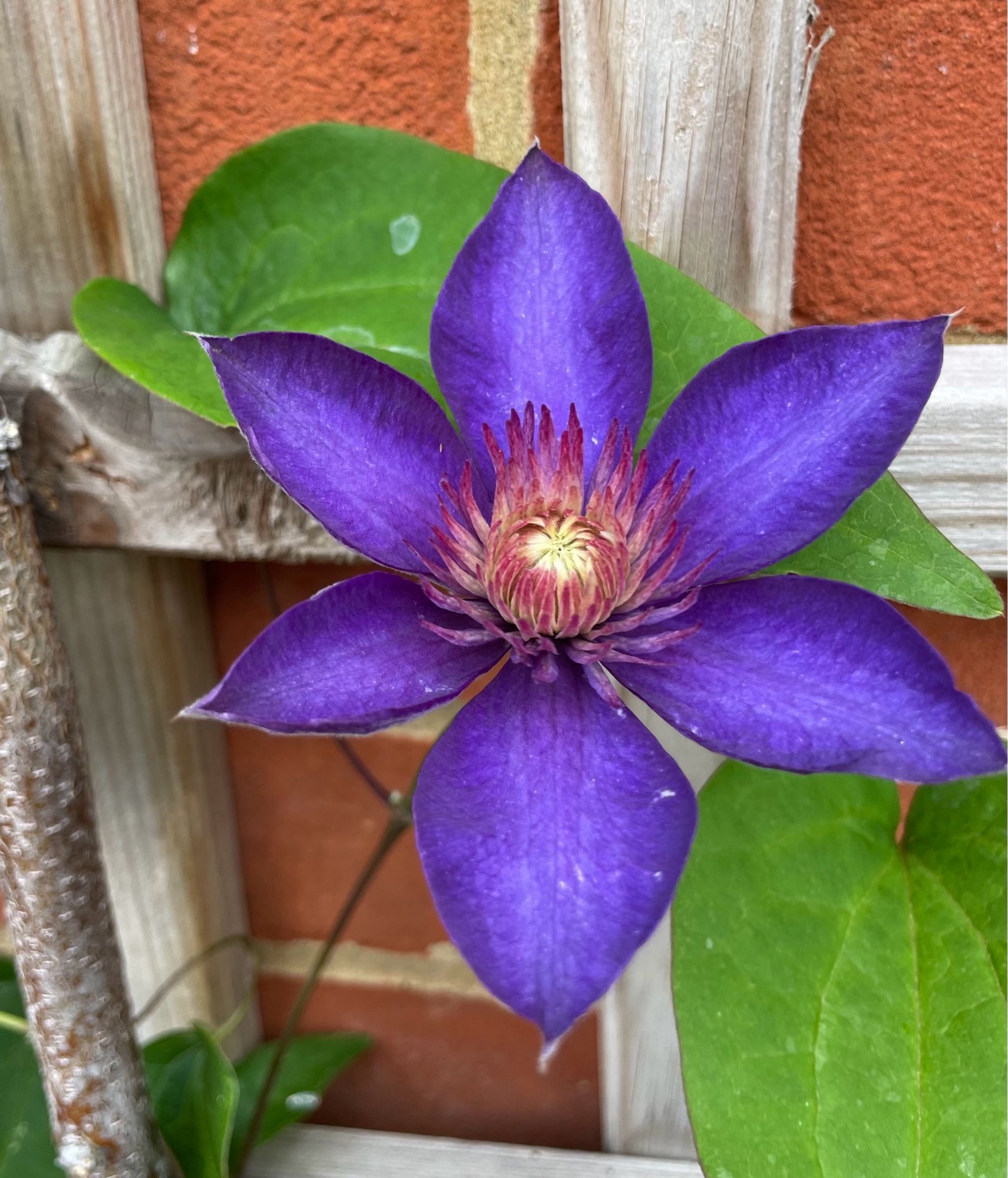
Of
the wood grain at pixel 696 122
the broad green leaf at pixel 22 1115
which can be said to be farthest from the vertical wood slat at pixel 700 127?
the broad green leaf at pixel 22 1115

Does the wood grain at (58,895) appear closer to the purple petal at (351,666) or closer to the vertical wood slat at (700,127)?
the purple petal at (351,666)

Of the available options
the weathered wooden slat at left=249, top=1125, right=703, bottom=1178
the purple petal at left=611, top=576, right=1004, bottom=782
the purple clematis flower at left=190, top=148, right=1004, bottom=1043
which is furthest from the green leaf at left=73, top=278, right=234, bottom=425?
the weathered wooden slat at left=249, top=1125, right=703, bottom=1178

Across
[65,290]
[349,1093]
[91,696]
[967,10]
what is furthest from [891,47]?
[349,1093]

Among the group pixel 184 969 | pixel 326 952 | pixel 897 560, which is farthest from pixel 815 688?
pixel 184 969

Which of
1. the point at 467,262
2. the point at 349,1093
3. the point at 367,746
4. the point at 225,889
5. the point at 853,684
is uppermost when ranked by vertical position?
the point at 467,262

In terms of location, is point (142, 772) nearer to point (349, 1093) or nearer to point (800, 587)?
point (349, 1093)

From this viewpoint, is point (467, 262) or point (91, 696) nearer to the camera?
point (467, 262)

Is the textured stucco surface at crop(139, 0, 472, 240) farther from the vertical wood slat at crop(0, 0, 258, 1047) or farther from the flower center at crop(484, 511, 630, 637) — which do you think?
the flower center at crop(484, 511, 630, 637)
